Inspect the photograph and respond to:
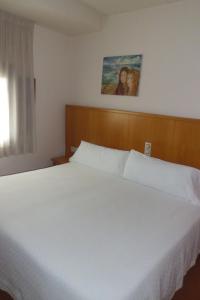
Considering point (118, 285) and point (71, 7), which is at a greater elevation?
point (71, 7)

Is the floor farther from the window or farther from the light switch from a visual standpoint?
the light switch

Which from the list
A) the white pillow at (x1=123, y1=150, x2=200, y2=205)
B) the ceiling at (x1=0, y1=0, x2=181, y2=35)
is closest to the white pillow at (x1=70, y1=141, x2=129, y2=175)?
the white pillow at (x1=123, y1=150, x2=200, y2=205)

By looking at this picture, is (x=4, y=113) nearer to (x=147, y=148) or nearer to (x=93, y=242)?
(x=147, y=148)

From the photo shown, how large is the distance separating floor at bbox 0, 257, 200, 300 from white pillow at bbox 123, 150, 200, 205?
52cm

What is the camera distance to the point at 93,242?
1.36 m

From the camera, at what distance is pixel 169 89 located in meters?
2.38

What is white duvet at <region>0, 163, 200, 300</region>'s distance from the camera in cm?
112

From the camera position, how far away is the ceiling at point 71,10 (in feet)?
7.19

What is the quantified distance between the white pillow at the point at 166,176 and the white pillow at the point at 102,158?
0.39 ft

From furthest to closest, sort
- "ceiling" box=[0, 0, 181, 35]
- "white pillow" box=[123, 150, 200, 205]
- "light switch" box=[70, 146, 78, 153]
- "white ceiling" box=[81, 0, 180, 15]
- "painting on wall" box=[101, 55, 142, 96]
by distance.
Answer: "light switch" box=[70, 146, 78, 153] < "painting on wall" box=[101, 55, 142, 96] < "white ceiling" box=[81, 0, 180, 15] < "ceiling" box=[0, 0, 181, 35] < "white pillow" box=[123, 150, 200, 205]

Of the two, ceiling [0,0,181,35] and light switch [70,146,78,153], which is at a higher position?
ceiling [0,0,181,35]

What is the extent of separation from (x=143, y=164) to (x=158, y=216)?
684 mm

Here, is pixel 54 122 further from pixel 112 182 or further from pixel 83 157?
pixel 112 182

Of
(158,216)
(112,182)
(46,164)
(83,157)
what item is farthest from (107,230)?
(46,164)
